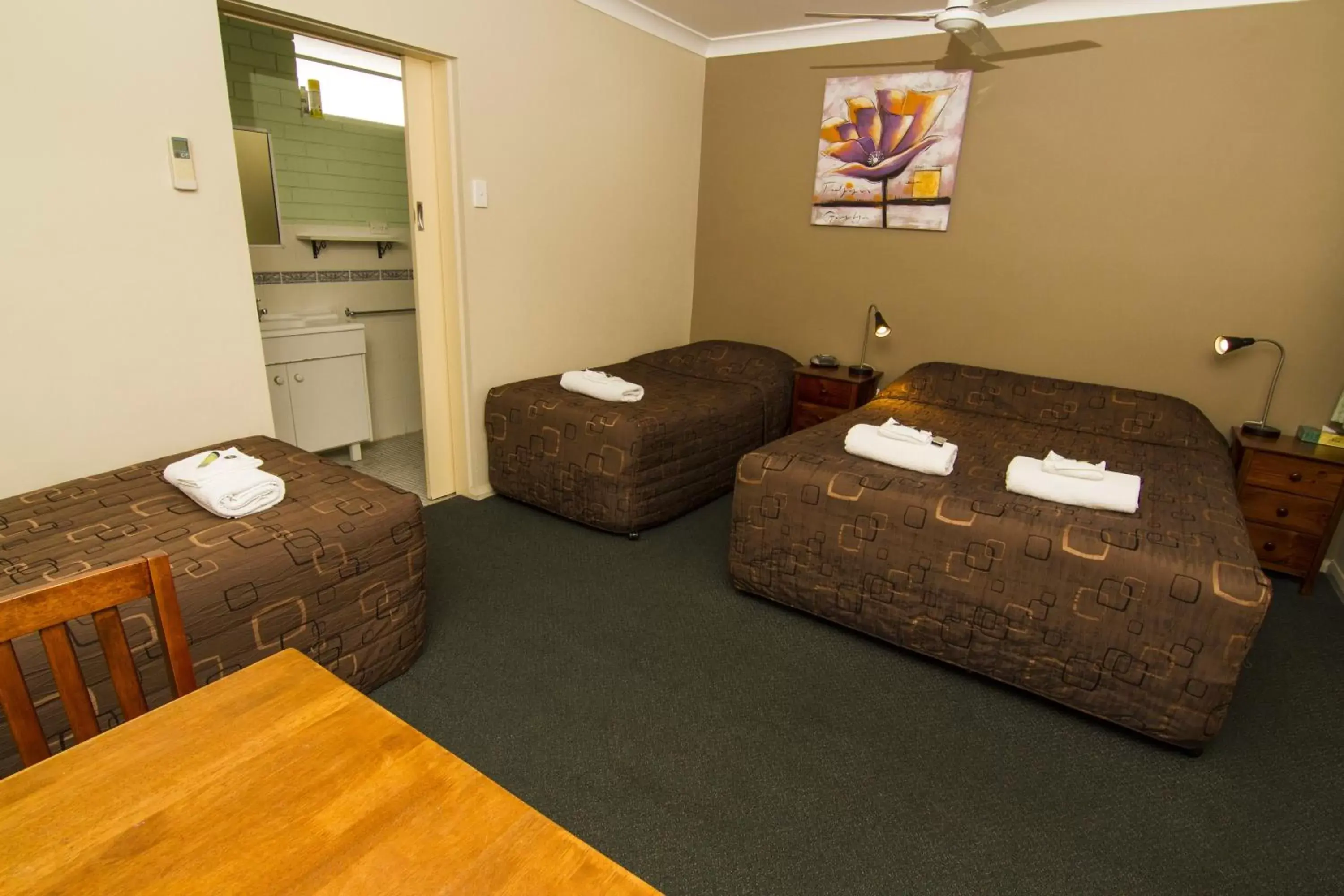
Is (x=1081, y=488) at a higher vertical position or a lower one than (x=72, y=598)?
lower

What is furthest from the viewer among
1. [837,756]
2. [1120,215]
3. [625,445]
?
[1120,215]

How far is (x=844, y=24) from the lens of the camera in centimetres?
366

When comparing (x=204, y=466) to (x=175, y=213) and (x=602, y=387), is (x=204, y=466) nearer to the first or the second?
(x=175, y=213)

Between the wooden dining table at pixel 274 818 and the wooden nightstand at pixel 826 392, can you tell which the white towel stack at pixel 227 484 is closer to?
the wooden dining table at pixel 274 818

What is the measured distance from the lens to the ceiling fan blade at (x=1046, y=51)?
317 centimetres

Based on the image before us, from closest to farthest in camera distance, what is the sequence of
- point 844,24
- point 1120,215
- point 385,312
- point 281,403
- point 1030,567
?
point 1030,567 < point 1120,215 < point 281,403 < point 844,24 < point 385,312

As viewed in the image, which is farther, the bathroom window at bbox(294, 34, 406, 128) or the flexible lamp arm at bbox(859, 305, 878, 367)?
the flexible lamp arm at bbox(859, 305, 878, 367)

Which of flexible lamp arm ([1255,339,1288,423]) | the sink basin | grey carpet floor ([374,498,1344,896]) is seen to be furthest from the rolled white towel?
flexible lamp arm ([1255,339,1288,423])

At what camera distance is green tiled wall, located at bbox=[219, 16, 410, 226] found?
137 inches

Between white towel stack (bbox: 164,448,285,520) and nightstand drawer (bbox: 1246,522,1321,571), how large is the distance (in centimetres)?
373

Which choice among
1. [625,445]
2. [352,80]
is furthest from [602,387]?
[352,80]

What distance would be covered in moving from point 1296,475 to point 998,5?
2.25 meters

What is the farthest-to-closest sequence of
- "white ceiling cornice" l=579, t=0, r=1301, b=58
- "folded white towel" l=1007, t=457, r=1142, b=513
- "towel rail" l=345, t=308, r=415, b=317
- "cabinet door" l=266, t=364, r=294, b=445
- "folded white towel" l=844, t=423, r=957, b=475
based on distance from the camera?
1. "towel rail" l=345, t=308, r=415, b=317
2. "cabinet door" l=266, t=364, r=294, b=445
3. "white ceiling cornice" l=579, t=0, r=1301, b=58
4. "folded white towel" l=844, t=423, r=957, b=475
5. "folded white towel" l=1007, t=457, r=1142, b=513

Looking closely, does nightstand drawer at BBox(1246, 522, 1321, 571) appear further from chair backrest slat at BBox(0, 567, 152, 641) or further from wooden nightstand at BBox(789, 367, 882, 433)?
chair backrest slat at BBox(0, 567, 152, 641)
